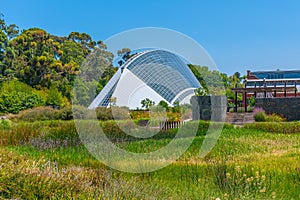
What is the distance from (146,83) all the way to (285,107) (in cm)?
965

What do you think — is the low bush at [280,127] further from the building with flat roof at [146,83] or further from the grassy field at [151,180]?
the building with flat roof at [146,83]

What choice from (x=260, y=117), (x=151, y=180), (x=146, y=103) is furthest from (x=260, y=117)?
(x=151, y=180)

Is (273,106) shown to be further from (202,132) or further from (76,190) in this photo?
(76,190)

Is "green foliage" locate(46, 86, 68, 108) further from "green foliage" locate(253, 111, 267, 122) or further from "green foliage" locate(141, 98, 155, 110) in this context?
"green foliage" locate(253, 111, 267, 122)

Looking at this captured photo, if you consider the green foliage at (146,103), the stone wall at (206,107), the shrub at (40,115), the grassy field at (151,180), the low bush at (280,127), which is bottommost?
the grassy field at (151,180)

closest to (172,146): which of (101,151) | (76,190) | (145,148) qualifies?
(145,148)

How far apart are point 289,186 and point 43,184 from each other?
10.8 feet

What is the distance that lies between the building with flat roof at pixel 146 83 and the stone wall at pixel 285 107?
5084mm

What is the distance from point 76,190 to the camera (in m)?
4.56

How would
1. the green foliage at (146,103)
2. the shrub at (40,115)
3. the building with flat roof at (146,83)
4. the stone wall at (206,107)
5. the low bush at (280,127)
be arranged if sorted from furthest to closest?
the building with flat roof at (146,83) < the green foliage at (146,103) < the stone wall at (206,107) < the shrub at (40,115) < the low bush at (280,127)

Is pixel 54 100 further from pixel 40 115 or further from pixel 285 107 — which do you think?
pixel 285 107

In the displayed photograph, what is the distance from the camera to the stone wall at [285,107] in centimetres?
2175

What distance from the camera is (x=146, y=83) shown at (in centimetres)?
2734

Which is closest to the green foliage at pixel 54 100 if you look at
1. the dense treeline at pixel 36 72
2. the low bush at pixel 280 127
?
the dense treeline at pixel 36 72
